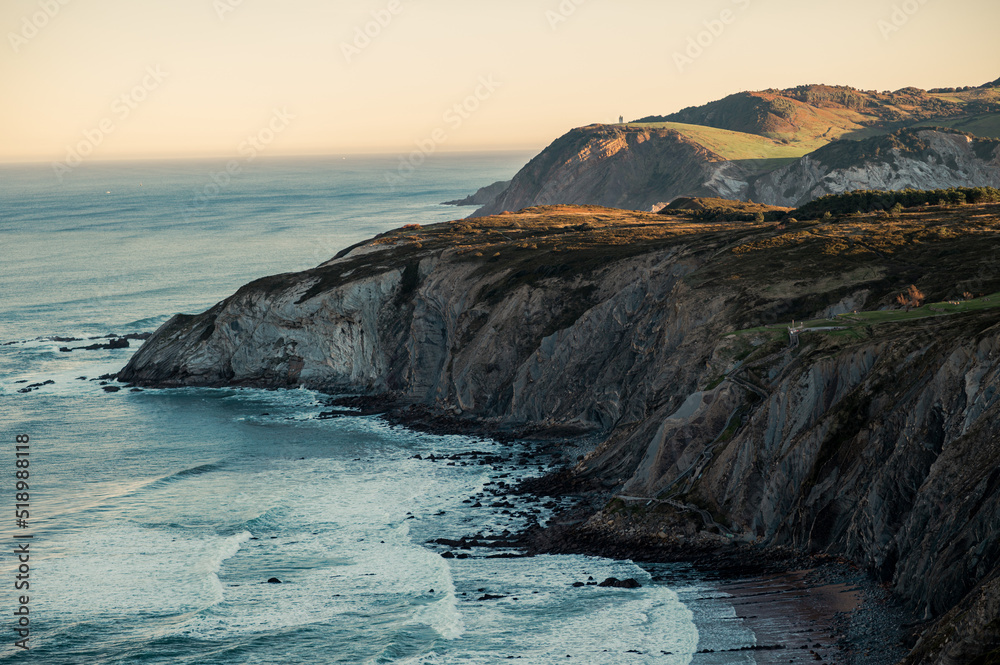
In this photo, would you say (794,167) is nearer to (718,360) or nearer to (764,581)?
(718,360)

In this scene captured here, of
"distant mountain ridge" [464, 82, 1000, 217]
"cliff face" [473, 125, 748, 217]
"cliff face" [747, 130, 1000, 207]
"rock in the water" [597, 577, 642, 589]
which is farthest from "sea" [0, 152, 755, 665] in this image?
"cliff face" [473, 125, 748, 217]

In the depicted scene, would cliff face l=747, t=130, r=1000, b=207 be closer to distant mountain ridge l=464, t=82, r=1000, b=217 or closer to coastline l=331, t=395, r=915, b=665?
distant mountain ridge l=464, t=82, r=1000, b=217

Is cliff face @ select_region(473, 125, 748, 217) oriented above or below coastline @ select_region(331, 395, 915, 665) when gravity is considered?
above

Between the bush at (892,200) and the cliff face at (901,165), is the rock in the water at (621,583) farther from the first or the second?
the cliff face at (901,165)

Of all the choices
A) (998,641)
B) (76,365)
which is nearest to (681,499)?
(998,641)

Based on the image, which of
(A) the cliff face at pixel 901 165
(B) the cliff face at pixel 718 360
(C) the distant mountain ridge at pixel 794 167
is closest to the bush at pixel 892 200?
(B) the cliff face at pixel 718 360

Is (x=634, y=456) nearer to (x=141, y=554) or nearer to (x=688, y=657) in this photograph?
(x=688, y=657)

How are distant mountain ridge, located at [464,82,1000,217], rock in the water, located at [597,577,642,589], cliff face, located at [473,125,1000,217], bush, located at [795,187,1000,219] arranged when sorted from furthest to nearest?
distant mountain ridge, located at [464,82,1000,217]
cliff face, located at [473,125,1000,217]
bush, located at [795,187,1000,219]
rock in the water, located at [597,577,642,589]

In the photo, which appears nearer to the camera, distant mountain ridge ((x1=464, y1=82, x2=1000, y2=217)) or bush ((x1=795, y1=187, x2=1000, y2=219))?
bush ((x1=795, y1=187, x2=1000, y2=219))
